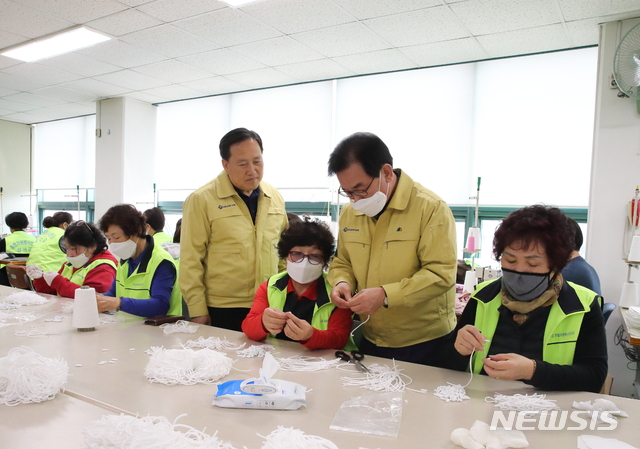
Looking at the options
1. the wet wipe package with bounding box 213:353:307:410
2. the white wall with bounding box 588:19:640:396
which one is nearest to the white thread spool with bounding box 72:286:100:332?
the wet wipe package with bounding box 213:353:307:410

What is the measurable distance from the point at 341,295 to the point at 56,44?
13.1 feet

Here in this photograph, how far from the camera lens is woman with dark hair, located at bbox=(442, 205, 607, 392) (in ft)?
4.22

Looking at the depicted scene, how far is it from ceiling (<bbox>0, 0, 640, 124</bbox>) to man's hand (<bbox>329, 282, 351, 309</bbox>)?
7.51ft

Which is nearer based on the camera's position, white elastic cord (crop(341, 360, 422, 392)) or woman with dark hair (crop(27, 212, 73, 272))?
white elastic cord (crop(341, 360, 422, 392))

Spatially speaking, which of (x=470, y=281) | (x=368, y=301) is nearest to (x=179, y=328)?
(x=368, y=301)

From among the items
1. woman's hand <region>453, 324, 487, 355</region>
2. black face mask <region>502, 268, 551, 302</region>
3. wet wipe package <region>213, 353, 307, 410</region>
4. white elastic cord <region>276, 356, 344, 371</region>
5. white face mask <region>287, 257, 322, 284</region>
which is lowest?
white elastic cord <region>276, 356, 344, 371</region>

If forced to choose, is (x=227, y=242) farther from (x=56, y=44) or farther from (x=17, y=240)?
(x=17, y=240)

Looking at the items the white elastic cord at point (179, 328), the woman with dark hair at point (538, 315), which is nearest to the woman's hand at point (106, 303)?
the white elastic cord at point (179, 328)

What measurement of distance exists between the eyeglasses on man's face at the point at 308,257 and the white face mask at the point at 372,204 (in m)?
0.27

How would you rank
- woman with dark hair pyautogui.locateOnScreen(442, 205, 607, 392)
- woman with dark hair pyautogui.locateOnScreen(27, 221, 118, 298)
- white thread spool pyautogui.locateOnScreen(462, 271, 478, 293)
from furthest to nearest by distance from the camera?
white thread spool pyautogui.locateOnScreen(462, 271, 478, 293) < woman with dark hair pyautogui.locateOnScreen(27, 221, 118, 298) < woman with dark hair pyautogui.locateOnScreen(442, 205, 607, 392)

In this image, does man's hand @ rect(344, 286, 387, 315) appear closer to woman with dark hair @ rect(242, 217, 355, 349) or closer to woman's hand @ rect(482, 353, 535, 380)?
woman with dark hair @ rect(242, 217, 355, 349)

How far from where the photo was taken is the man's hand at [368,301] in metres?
1.51

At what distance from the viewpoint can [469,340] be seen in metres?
1.32

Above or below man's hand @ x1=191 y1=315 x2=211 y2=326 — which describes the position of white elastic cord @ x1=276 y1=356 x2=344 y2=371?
above
